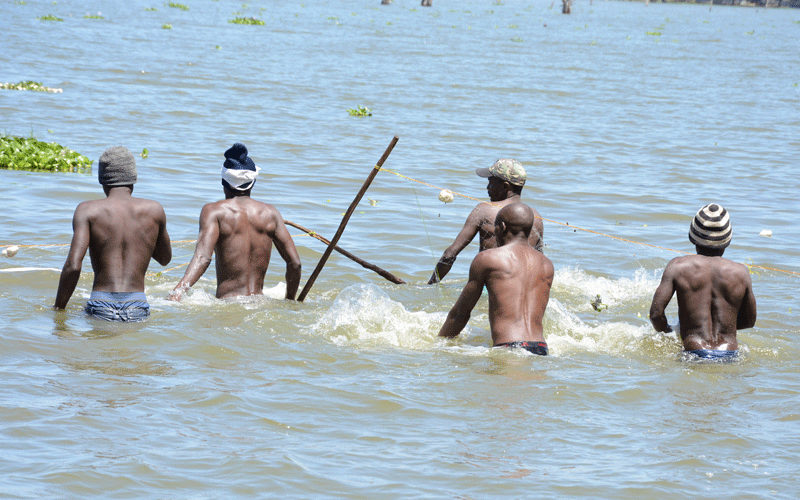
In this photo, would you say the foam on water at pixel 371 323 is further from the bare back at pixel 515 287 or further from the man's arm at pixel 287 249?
the bare back at pixel 515 287

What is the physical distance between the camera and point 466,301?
20.8 ft

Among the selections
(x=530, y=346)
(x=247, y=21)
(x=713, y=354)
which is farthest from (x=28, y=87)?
(x=247, y=21)

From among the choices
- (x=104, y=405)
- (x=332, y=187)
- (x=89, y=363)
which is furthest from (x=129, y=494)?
(x=332, y=187)

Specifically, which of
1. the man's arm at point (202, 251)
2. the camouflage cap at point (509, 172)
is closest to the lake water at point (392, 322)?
the man's arm at point (202, 251)

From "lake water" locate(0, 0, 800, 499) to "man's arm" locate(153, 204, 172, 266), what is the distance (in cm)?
54

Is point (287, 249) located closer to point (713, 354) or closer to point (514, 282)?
point (514, 282)

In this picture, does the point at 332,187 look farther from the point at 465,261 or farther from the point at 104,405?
the point at 104,405

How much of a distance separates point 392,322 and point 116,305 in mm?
2126

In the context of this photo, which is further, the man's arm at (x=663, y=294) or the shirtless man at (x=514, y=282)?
the man's arm at (x=663, y=294)

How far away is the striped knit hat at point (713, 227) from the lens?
6441mm

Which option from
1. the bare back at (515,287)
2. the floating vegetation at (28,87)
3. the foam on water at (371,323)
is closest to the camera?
the bare back at (515,287)

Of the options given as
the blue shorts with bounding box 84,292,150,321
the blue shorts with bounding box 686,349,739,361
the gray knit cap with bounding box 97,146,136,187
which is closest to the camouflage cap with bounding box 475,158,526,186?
the blue shorts with bounding box 686,349,739,361

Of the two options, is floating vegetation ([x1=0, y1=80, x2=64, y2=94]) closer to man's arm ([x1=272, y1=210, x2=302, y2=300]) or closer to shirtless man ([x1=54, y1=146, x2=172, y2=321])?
man's arm ([x1=272, y1=210, x2=302, y2=300])

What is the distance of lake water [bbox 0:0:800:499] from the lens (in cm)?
482
